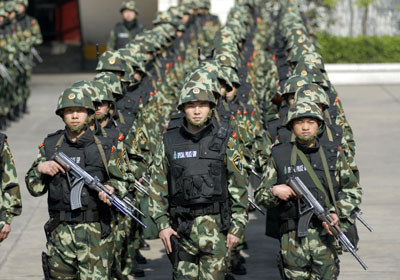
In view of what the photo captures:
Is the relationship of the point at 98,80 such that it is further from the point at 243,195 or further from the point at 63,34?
the point at 63,34

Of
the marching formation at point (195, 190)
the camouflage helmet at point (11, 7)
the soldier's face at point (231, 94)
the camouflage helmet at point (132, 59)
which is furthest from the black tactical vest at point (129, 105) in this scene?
the camouflage helmet at point (11, 7)

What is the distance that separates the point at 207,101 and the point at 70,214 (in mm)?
1390

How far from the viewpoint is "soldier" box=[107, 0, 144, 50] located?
21062 mm

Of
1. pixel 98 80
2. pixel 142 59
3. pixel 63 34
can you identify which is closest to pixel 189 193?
pixel 98 80

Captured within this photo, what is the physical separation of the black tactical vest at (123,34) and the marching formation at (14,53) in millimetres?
1539

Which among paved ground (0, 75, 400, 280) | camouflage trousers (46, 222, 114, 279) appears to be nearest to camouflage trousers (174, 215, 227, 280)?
camouflage trousers (46, 222, 114, 279)

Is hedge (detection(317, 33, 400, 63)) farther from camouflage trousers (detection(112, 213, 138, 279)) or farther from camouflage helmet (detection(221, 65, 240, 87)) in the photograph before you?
camouflage trousers (detection(112, 213, 138, 279))

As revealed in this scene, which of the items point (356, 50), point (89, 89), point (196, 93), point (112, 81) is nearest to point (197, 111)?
point (196, 93)

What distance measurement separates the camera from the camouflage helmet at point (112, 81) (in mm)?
10945

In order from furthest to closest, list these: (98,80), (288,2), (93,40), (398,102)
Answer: (93,40), (288,2), (398,102), (98,80)

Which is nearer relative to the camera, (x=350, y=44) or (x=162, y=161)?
(x=162, y=161)

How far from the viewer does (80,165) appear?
8.56 meters

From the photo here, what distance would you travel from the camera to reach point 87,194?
8594 millimetres

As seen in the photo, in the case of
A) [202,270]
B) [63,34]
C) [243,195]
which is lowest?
[63,34]
